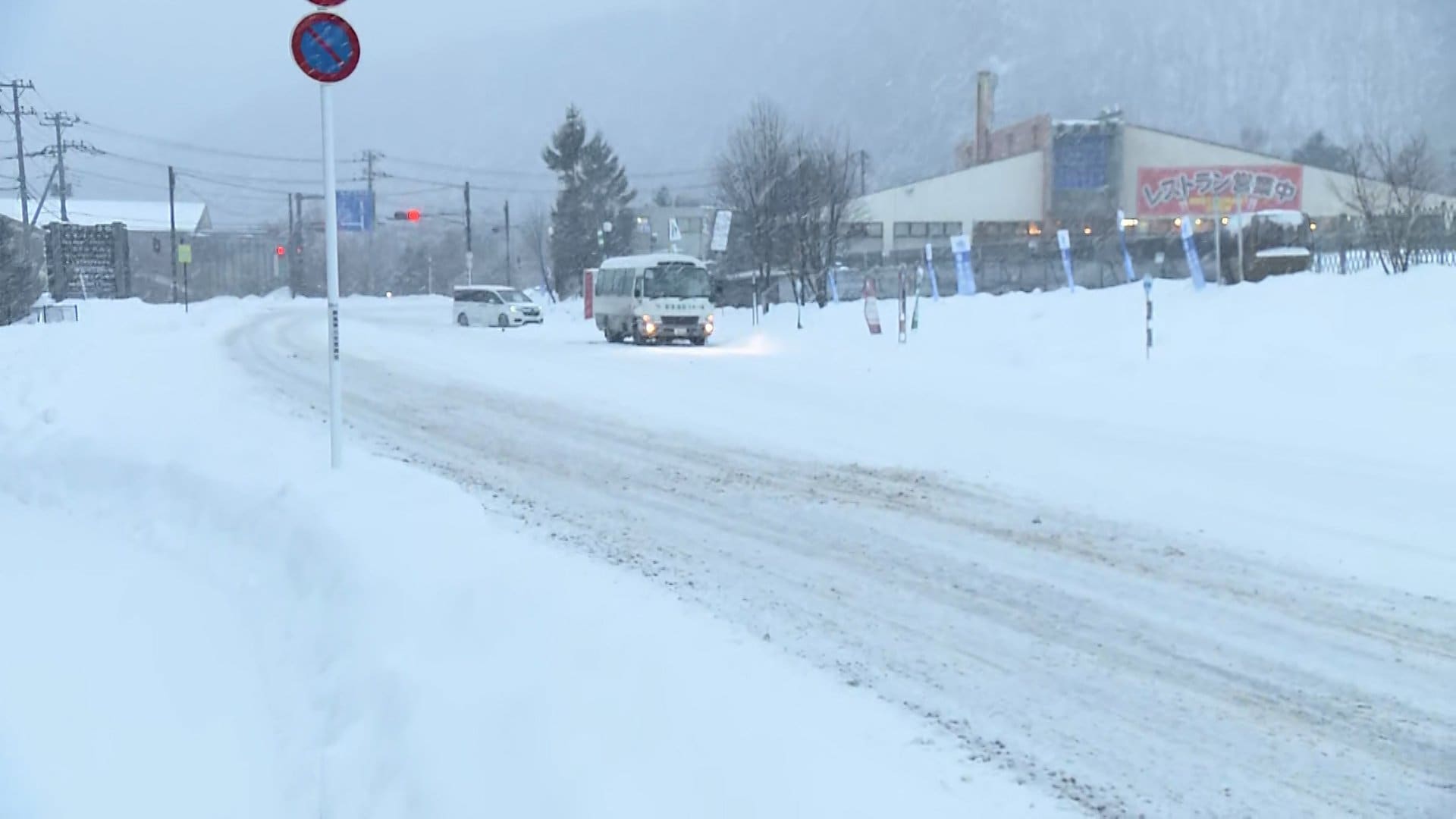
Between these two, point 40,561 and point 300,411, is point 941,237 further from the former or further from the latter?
point 40,561

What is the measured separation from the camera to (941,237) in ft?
219

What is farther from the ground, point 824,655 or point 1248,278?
point 1248,278

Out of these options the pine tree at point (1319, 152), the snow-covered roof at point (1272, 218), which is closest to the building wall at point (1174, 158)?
the pine tree at point (1319, 152)

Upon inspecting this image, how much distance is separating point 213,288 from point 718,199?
55.2 meters

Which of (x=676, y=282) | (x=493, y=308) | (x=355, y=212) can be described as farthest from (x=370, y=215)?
(x=676, y=282)

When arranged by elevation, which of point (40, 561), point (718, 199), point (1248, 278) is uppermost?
point (718, 199)

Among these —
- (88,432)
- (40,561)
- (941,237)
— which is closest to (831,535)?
(40,561)

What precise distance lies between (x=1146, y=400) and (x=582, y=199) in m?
57.9

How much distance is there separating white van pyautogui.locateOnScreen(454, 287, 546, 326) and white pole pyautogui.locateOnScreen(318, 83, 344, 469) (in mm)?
38204

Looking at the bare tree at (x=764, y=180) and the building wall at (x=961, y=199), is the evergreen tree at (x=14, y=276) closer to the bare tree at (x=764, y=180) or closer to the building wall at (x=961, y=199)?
the bare tree at (x=764, y=180)

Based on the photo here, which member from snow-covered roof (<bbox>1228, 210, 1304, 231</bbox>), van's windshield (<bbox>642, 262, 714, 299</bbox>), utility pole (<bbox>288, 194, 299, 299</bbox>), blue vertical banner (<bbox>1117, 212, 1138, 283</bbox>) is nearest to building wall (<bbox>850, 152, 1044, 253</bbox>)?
blue vertical banner (<bbox>1117, 212, 1138, 283</bbox>)

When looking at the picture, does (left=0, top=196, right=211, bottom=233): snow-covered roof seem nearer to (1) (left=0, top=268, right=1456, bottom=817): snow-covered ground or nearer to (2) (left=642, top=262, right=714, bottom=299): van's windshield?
(2) (left=642, top=262, right=714, bottom=299): van's windshield

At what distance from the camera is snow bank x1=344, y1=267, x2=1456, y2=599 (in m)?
9.48

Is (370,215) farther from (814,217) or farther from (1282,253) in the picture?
(1282,253)
